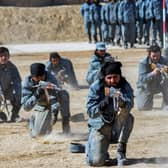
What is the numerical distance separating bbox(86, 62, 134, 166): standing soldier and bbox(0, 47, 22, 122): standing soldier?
12.3ft

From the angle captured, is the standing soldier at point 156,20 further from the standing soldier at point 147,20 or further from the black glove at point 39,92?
the black glove at point 39,92

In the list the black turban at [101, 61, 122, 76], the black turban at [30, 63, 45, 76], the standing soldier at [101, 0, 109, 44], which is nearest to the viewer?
the black turban at [101, 61, 122, 76]

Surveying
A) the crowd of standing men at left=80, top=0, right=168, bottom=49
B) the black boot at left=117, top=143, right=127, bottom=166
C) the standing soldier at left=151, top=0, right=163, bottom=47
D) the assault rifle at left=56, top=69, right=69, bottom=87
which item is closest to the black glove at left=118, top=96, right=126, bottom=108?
the black boot at left=117, top=143, right=127, bottom=166

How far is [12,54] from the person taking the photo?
85.9 feet

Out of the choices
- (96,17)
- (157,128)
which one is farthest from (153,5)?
(157,128)

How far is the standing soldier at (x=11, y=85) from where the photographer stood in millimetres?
12633

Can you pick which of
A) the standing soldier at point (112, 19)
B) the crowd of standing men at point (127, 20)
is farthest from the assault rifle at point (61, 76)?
the standing soldier at point (112, 19)

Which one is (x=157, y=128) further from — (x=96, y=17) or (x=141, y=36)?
(x=96, y=17)

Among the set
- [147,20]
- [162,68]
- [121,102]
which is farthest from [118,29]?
[121,102]

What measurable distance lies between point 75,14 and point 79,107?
2463 cm

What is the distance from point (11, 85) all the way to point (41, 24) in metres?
25.0

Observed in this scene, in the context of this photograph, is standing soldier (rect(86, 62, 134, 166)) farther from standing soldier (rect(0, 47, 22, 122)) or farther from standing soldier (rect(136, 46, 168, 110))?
standing soldier (rect(136, 46, 168, 110))

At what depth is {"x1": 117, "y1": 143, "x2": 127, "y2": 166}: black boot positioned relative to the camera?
351 inches

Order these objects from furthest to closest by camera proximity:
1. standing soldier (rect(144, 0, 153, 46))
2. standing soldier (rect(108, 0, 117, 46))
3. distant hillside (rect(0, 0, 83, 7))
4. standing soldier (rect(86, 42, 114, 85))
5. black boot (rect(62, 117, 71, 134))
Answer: distant hillside (rect(0, 0, 83, 7)), standing soldier (rect(108, 0, 117, 46)), standing soldier (rect(144, 0, 153, 46)), standing soldier (rect(86, 42, 114, 85)), black boot (rect(62, 117, 71, 134))
